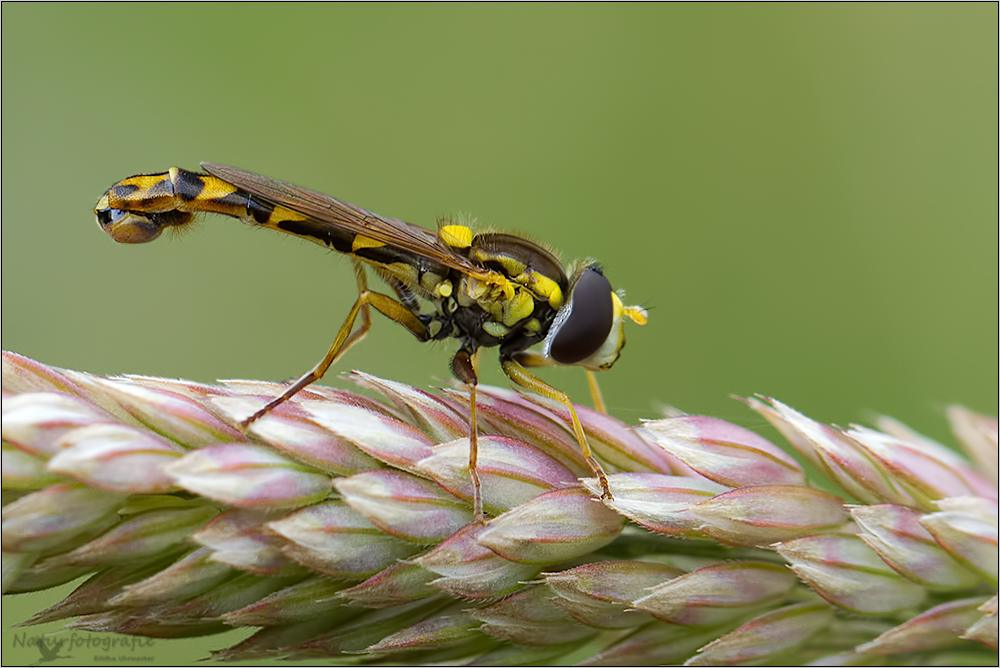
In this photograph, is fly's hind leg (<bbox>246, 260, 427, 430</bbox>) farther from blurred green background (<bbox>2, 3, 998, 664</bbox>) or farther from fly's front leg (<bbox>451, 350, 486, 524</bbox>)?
blurred green background (<bbox>2, 3, 998, 664</bbox>)

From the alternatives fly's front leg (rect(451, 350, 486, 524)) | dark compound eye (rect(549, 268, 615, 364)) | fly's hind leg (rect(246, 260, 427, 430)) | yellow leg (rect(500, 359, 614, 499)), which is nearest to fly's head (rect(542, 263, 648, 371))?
dark compound eye (rect(549, 268, 615, 364))

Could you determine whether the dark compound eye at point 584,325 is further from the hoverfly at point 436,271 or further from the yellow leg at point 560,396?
the yellow leg at point 560,396

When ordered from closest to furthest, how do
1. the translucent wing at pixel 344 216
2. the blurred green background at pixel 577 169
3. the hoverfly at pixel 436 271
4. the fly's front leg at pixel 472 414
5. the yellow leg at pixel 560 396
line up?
the fly's front leg at pixel 472 414, the yellow leg at pixel 560 396, the hoverfly at pixel 436 271, the translucent wing at pixel 344 216, the blurred green background at pixel 577 169

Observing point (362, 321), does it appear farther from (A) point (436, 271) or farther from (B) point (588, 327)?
(B) point (588, 327)

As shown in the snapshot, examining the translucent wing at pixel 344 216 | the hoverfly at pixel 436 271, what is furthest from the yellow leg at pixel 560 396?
the translucent wing at pixel 344 216

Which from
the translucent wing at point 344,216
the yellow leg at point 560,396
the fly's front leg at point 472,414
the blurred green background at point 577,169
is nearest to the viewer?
the fly's front leg at point 472,414

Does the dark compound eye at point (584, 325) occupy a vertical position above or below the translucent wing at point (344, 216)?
below

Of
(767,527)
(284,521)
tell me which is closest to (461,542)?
(284,521)
